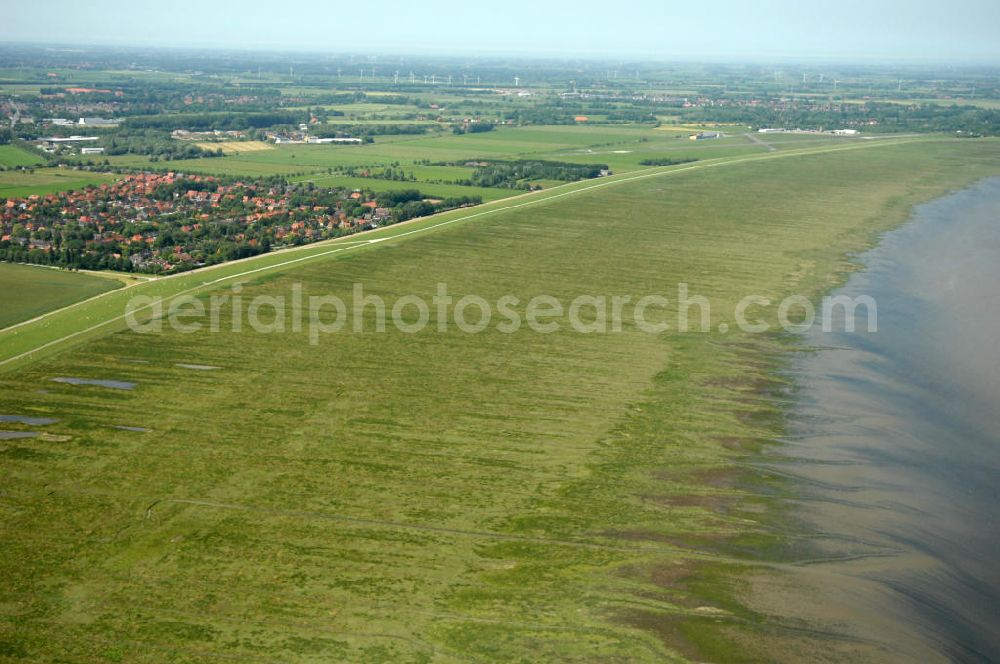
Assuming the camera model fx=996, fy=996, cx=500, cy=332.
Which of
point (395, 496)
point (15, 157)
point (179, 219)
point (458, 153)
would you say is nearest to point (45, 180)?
point (15, 157)

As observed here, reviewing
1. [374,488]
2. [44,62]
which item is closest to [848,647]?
[374,488]

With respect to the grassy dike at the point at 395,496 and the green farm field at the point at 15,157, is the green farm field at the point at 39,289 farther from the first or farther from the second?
the green farm field at the point at 15,157

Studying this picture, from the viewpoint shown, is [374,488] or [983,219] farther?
[983,219]

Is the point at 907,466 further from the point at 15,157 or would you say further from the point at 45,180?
the point at 15,157

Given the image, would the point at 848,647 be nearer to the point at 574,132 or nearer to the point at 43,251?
the point at 43,251

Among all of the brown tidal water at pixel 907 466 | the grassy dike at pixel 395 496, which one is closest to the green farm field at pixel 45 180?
the grassy dike at pixel 395 496

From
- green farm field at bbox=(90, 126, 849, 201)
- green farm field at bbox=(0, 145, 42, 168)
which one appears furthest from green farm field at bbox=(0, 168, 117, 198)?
green farm field at bbox=(90, 126, 849, 201)

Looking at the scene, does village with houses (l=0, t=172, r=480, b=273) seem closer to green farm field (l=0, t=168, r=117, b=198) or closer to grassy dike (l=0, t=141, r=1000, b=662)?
green farm field (l=0, t=168, r=117, b=198)
